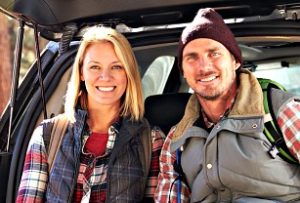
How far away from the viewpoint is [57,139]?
2.70 metres

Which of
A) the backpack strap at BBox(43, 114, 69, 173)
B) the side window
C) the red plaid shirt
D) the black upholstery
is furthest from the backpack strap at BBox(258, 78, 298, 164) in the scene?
the side window

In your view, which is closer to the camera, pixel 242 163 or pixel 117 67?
pixel 242 163

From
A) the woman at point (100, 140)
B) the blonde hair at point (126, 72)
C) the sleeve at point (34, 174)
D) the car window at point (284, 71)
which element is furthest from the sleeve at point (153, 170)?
the car window at point (284, 71)

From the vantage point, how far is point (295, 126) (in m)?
2.25

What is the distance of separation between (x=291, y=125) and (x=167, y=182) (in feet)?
2.16

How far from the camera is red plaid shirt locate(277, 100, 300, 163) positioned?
2.25 metres

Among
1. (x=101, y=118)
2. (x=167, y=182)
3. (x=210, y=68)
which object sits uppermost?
(x=210, y=68)

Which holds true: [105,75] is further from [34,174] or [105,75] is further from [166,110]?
[34,174]

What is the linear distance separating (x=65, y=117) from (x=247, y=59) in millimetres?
1535

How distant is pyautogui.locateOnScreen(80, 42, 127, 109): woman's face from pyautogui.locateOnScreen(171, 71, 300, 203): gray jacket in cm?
48

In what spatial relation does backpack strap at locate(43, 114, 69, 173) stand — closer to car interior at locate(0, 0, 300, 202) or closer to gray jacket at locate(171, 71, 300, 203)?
car interior at locate(0, 0, 300, 202)

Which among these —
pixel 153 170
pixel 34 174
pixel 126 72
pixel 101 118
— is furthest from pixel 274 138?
pixel 34 174

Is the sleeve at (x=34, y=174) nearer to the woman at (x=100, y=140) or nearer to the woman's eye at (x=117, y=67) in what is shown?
the woman at (x=100, y=140)

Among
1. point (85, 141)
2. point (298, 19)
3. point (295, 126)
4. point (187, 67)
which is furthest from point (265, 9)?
point (85, 141)
